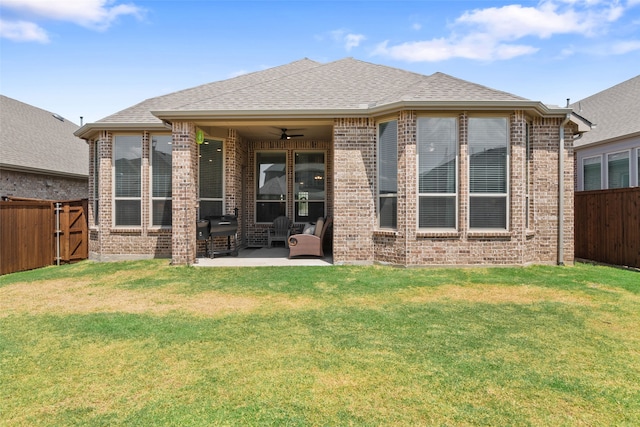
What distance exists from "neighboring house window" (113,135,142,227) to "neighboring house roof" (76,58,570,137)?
535mm

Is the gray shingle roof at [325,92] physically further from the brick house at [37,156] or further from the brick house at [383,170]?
the brick house at [37,156]

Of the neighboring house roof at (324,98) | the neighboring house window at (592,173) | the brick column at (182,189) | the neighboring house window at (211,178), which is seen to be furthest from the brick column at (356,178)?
the neighboring house window at (592,173)

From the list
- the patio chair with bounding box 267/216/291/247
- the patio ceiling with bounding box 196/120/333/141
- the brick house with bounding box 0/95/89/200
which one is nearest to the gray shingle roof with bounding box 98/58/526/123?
the patio ceiling with bounding box 196/120/333/141

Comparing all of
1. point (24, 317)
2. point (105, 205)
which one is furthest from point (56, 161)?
point (24, 317)

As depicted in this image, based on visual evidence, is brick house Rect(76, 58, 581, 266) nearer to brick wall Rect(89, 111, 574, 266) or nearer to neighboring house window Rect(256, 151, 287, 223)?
brick wall Rect(89, 111, 574, 266)

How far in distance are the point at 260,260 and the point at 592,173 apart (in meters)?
12.5

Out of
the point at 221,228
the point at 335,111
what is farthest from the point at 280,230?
the point at 335,111

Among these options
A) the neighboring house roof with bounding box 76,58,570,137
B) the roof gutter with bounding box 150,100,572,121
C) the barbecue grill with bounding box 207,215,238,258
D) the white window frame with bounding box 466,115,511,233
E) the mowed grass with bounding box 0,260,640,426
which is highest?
the neighboring house roof with bounding box 76,58,570,137

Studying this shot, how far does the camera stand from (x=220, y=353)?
343 centimetres

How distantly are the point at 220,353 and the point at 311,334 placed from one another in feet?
3.39

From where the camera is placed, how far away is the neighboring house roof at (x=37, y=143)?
40.9 feet

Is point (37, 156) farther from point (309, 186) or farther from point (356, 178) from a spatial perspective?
point (356, 178)

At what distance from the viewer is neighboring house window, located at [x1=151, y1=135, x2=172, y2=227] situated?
Result: 30.9 feet

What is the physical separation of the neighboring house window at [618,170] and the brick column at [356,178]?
9323 millimetres
